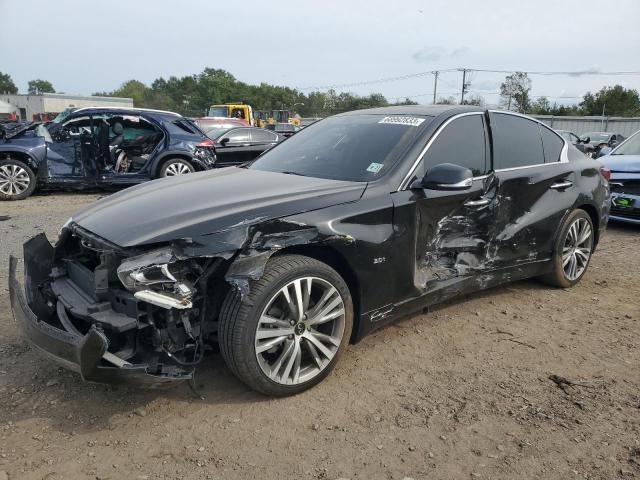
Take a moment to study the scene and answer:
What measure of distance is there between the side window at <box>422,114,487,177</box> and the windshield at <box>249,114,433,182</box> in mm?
170

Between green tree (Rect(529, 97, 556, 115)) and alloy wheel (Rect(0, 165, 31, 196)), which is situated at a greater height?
green tree (Rect(529, 97, 556, 115))

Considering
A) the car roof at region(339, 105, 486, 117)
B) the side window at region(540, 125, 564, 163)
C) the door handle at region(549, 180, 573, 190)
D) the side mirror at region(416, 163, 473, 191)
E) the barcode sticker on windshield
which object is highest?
the car roof at region(339, 105, 486, 117)

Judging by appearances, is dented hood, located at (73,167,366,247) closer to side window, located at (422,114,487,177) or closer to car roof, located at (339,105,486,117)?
side window, located at (422,114,487,177)

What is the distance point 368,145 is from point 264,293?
4.93ft

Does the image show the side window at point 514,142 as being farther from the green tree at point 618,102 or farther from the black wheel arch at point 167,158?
the green tree at point 618,102

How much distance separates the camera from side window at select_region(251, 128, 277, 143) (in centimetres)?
1309

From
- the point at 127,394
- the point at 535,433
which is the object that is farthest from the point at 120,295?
the point at 535,433

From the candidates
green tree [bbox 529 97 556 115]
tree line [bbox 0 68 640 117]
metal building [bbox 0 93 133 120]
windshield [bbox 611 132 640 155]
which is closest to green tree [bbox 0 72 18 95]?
tree line [bbox 0 68 640 117]

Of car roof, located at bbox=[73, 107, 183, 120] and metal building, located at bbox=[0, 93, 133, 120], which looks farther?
metal building, located at bbox=[0, 93, 133, 120]

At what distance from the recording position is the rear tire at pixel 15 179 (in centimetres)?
895

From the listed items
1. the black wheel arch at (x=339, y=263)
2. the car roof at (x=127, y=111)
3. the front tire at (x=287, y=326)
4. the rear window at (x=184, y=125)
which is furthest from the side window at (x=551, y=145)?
the car roof at (x=127, y=111)

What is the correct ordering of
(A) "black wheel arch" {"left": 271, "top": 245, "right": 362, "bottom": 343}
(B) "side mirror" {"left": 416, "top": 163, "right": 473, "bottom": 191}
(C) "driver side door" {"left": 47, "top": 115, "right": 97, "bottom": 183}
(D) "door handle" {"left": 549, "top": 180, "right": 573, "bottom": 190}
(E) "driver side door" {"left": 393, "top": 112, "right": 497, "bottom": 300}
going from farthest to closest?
(C) "driver side door" {"left": 47, "top": 115, "right": 97, "bottom": 183} < (D) "door handle" {"left": 549, "top": 180, "right": 573, "bottom": 190} < (E) "driver side door" {"left": 393, "top": 112, "right": 497, "bottom": 300} < (B) "side mirror" {"left": 416, "top": 163, "right": 473, "bottom": 191} < (A) "black wheel arch" {"left": 271, "top": 245, "right": 362, "bottom": 343}

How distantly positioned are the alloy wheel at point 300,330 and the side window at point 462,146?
116 cm

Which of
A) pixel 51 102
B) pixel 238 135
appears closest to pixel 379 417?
pixel 238 135
